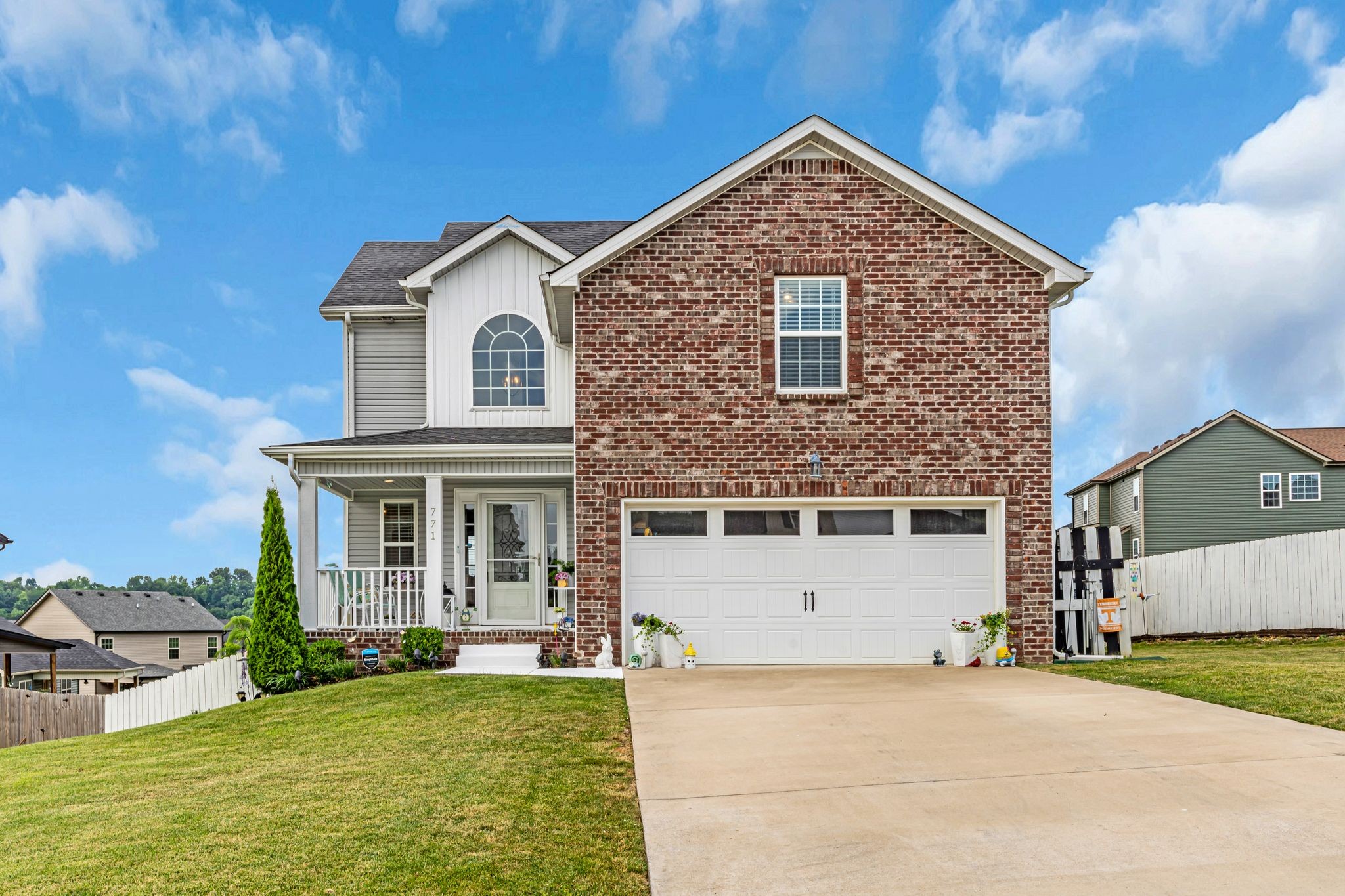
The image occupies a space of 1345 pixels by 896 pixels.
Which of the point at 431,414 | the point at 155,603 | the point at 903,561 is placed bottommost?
the point at 155,603

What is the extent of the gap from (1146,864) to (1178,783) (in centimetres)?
180

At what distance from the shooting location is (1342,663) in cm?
1367

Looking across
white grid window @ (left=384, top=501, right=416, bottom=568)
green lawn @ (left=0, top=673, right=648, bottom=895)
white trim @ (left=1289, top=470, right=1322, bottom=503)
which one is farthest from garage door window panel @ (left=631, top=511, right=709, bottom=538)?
white trim @ (left=1289, top=470, right=1322, bottom=503)

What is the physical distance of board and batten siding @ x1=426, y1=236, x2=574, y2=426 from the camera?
61.1ft

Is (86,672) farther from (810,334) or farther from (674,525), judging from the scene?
(810,334)

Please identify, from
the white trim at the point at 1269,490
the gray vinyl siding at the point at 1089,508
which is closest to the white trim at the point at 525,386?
the white trim at the point at 1269,490

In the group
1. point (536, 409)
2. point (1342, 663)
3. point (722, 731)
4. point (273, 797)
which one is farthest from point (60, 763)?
point (1342, 663)

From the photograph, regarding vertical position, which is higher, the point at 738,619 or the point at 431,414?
the point at 431,414

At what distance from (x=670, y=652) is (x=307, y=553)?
5.72 metres

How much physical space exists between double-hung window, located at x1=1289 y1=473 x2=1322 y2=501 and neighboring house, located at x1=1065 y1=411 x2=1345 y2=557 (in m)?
0.02

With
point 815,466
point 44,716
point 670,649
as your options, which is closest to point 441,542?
point 670,649

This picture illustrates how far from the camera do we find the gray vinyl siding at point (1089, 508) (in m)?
36.9

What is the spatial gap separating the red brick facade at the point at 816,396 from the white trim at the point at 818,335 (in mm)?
77

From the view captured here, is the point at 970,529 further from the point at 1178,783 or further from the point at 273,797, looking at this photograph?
the point at 273,797
